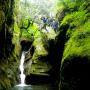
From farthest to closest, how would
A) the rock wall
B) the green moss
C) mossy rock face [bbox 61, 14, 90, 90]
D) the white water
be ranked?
1. the white water
2. the rock wall
3. the green moss
4. mossy rock face [bbox 61, 14, 90, 90]

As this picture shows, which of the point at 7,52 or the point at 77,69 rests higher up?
the point at 77,69

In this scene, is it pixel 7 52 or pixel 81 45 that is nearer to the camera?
pixel 81 45

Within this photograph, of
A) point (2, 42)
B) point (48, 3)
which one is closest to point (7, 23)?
point (2, 42)

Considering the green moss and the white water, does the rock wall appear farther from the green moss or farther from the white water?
the green moss

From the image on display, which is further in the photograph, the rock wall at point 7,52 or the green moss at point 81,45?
the rock wall at point 7,52

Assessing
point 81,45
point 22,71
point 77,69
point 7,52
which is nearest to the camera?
point 77,69

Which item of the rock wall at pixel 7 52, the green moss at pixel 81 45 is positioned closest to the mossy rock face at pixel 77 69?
the green moss at pixel 81 45

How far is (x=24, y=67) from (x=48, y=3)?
23.1 m

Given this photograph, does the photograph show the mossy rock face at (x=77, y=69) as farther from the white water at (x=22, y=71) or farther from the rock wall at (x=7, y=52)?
the white water at (x=22, y=71)

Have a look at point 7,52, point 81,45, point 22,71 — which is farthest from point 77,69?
point 22,71

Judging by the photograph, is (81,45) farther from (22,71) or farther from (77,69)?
(22,71)

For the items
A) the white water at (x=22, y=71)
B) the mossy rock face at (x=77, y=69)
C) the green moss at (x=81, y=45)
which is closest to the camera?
the mossy rock face at (x=77, y=69)

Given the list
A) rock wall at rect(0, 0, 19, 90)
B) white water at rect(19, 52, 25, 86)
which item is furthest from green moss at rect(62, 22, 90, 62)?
white water at rect(19, 52, 25, 86)

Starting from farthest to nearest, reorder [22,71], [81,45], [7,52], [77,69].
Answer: [22,71] → [7,52] → [81,45] → [77,69]
